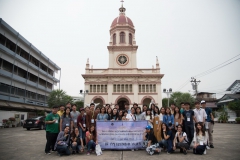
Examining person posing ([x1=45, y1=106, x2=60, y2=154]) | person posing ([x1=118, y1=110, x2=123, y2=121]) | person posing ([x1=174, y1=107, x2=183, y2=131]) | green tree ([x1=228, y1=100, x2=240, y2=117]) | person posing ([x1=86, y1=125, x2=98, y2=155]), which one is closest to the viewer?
person posing ([x1=86, y1=125, x2=98, y2=155])

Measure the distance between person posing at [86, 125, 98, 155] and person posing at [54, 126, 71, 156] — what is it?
754 mm

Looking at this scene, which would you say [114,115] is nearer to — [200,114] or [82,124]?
[82,124]

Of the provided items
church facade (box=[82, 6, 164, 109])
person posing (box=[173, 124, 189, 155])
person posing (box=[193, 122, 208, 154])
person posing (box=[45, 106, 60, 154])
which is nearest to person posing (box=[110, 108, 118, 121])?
person posing (box=[45, 106, 60, 154])

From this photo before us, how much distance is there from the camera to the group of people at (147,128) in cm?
663

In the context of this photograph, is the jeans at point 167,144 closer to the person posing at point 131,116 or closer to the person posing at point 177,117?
the person posing at point 177,117

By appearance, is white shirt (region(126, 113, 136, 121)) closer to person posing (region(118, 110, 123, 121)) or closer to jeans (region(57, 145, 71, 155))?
person posing (region(118, 110, 123, 121))

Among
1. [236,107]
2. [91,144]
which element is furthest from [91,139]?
[236,107]

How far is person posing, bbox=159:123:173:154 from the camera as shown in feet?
22.0

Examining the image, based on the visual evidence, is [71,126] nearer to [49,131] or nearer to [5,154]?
[49,131]

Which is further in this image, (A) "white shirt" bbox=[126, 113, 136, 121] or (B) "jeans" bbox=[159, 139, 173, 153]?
(A) "white shirt" bbox=[126, 113, 136, 121]

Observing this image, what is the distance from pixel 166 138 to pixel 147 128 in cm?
81

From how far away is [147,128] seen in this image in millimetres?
6883

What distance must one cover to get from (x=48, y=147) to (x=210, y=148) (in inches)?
267

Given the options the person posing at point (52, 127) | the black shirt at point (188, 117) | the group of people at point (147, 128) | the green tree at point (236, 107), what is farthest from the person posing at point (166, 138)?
the green tree at point (236, 107)
